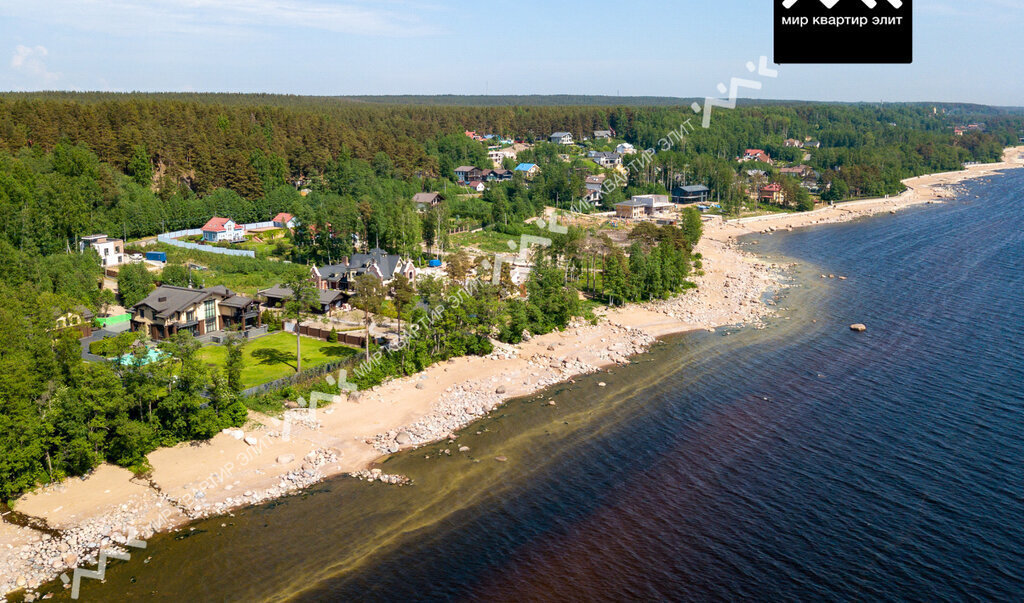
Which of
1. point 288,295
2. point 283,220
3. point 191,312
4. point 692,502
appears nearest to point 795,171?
point 283,220

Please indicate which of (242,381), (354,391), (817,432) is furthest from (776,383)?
(242,381)

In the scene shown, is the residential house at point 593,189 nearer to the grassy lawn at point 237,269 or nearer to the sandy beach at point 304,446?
the sandy beach at point 304,446

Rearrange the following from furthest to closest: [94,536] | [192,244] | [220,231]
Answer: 1. [220,231]
2. [192,244]
3. [94,536]

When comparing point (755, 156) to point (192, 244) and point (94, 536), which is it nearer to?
point (192, 244)

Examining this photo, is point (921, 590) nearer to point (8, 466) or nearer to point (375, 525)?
point (375, 525)

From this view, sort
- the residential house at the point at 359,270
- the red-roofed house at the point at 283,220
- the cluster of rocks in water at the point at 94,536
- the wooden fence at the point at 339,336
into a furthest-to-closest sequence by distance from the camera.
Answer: the red-roofed house at the point at 283,220 < the residential house at the point at 359,270 < the wooden fence at the point at 339,336 < the cluster of rocks in water at the point at 94,536

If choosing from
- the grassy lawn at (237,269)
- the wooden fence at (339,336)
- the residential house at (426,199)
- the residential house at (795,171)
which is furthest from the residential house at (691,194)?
the wooden fence at (339,336)

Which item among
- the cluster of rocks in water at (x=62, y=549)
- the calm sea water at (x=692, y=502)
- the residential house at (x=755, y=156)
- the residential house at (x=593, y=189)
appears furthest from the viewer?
the residential house at (x=755, y=156)
